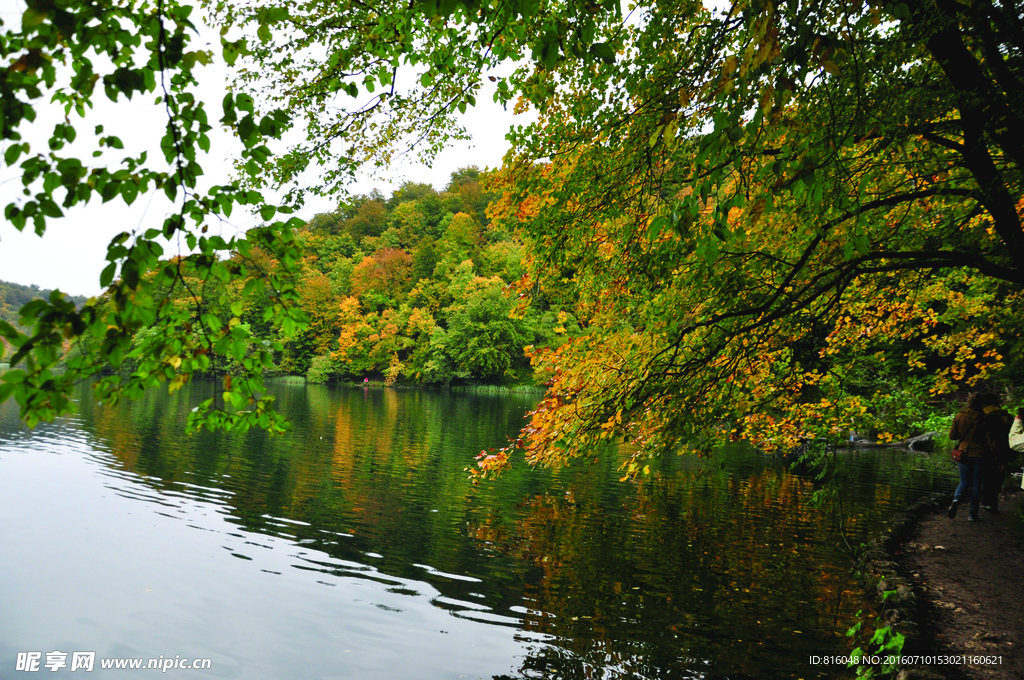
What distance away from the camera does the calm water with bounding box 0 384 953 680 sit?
6410 millimetres

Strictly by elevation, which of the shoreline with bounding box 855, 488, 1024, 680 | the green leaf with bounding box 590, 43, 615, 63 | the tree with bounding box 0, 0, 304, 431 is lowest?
the shoreline with bounding box 855, 488, 1024, 680

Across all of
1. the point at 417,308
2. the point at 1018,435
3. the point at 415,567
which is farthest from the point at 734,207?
the point at 417,308

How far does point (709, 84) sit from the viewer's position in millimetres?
5047

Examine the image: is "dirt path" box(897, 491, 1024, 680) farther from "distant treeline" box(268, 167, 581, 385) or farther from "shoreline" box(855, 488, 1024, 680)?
"distant treeline" box(268, 167, 581, 385)

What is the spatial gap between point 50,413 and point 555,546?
8675 mm

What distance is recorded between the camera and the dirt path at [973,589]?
17.1ft

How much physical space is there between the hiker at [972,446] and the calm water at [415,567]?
1.75 metres

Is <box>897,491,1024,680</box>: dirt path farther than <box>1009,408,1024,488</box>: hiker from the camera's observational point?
No

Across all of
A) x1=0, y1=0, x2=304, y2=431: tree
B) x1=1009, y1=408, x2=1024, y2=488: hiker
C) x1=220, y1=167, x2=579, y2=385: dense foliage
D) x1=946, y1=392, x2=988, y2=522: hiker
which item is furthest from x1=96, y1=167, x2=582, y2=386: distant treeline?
x1=0, y1=0, x2=304, y2=431: tree

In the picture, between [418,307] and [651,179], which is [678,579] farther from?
[418,307]

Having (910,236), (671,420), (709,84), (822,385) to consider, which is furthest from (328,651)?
(910,236)

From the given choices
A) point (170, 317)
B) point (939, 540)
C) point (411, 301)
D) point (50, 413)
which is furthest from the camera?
point (411, 301)

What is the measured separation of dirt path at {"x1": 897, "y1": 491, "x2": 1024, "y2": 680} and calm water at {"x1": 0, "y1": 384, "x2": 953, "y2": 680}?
0.95 m

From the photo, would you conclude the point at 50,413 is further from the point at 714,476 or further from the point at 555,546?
the point at 714,476
